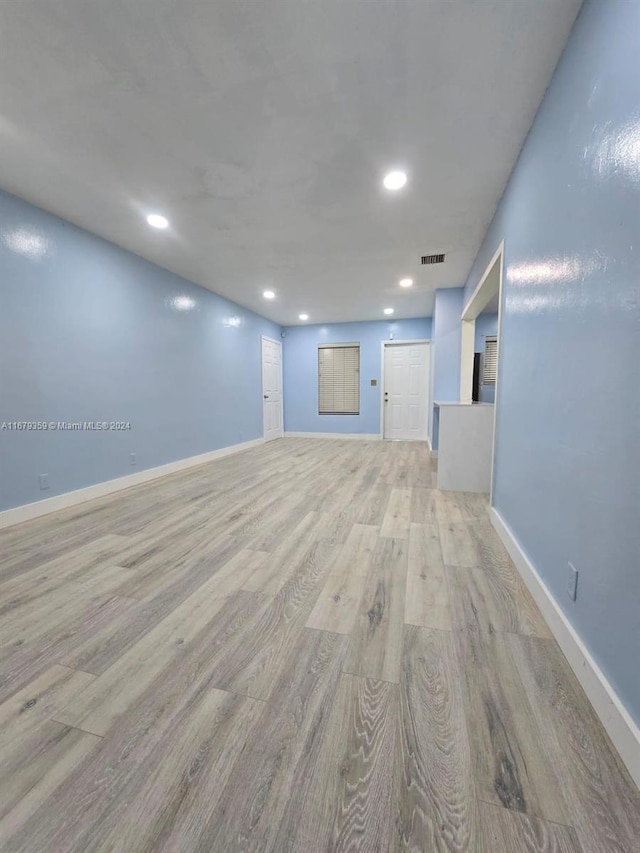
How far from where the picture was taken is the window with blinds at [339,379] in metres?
7.22

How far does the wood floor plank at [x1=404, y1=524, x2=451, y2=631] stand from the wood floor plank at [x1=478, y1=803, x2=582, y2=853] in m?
0.67

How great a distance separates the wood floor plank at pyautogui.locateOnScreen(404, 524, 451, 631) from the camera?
1.55 meters

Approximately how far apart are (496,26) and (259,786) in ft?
9.45

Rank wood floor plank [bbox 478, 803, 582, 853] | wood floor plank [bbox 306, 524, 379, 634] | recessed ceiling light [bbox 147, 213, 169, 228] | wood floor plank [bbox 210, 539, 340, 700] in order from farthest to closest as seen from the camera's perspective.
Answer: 1. recessed ceiling light [bbox 147, 213, 169, 228]
2. wood floor plank [bbox 306, 524, 379, 634]
3. wood floor plank [bbox 210, 539, 340, 700]
4. wood floor plank [bbox 478, 803, 582, 853]

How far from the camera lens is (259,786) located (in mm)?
890

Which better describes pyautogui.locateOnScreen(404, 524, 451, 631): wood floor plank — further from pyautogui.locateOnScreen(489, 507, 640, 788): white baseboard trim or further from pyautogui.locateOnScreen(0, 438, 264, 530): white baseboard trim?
pyautogui.locateOnScreen(0, 438, 264, 530): white baseboard trim

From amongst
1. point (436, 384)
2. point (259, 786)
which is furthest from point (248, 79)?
point (436, 384)

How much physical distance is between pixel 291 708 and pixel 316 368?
6.65 metres

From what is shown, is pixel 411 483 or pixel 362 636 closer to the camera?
pixel 362 636

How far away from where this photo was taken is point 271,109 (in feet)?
5.95

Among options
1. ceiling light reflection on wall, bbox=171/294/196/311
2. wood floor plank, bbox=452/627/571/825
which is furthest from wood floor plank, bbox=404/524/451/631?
ceiling light reflection on wall, bbox=171/294/196/311

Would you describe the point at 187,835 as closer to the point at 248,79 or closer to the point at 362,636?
the point at 362,636

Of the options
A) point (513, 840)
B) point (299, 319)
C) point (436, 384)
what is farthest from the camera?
point (299, 319)

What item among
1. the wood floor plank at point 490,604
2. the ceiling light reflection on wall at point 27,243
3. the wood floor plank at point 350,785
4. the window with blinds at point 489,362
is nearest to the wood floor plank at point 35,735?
the wood floor plank at point 350,785
